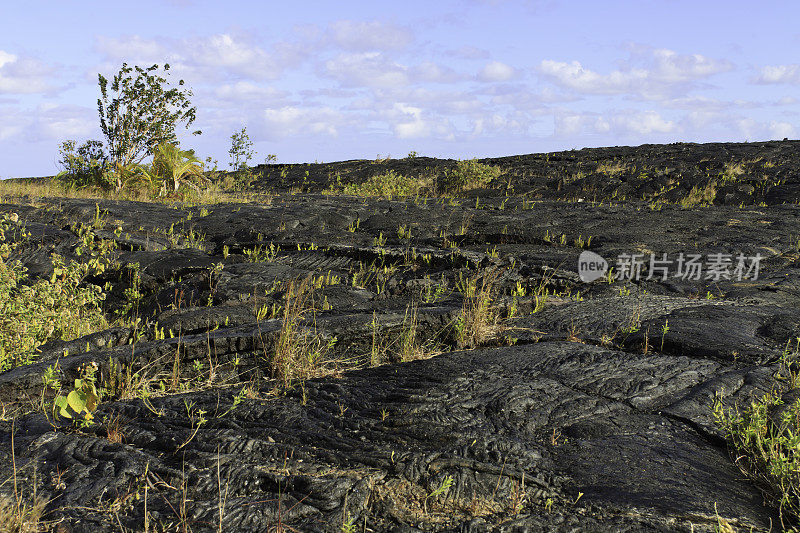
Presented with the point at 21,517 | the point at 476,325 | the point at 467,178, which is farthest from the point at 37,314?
the point at 467,178

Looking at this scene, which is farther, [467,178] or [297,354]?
[467,178]

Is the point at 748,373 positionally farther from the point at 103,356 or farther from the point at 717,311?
the point at 103,356

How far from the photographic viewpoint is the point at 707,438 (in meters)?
3.64

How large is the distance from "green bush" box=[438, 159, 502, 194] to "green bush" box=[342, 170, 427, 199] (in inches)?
32.7

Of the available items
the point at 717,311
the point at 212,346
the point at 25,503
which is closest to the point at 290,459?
the point at 25,503

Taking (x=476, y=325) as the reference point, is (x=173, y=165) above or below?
above

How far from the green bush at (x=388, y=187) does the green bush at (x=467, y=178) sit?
0.83 m

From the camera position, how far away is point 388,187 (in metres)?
19.9

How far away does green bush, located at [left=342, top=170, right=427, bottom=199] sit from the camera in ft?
64.1

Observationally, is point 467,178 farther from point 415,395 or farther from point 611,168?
point 415,395

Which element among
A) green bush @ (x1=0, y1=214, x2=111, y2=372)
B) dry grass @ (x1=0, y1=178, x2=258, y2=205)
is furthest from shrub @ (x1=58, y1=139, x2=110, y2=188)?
green bush @ (x1=0, y1=214, x2=111, y2=372)

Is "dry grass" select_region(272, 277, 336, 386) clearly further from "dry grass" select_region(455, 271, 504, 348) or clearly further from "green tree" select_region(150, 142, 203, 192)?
"green tree" select_region(150, 142, 203, 192)

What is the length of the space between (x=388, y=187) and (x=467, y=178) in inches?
119

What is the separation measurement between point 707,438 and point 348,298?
3.67 metres
